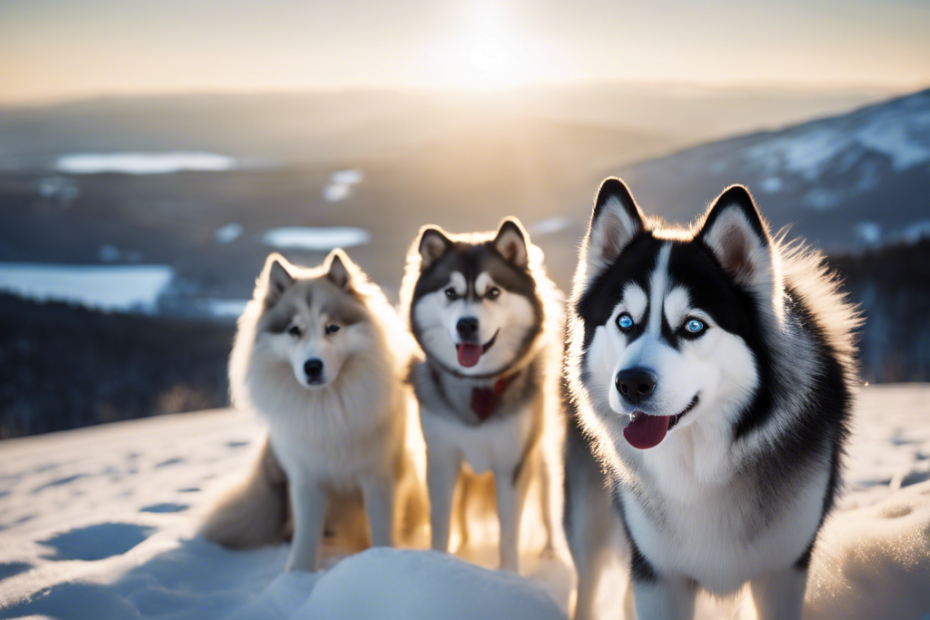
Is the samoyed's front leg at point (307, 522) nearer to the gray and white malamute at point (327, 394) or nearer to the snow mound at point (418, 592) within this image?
the gray and white malamute at point (327, 394)

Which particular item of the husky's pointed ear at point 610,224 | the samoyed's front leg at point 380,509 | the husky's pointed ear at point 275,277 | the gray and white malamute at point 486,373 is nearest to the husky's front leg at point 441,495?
the gray and white malamute at point 486,373

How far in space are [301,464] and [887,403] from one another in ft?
17.2

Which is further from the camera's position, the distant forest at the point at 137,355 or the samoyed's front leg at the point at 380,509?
the distant forest at the point at 137,355

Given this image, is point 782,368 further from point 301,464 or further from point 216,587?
point 216,587

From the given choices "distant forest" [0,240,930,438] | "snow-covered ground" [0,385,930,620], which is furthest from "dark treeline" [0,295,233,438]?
"snow-covered ground" [0,385,930,620]

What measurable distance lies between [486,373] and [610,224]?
112 centimetres

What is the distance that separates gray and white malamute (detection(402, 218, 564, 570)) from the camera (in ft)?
9.09

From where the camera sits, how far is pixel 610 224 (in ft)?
6.35

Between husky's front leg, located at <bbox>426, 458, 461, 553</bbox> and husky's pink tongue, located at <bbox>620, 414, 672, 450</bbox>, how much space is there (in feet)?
4.49

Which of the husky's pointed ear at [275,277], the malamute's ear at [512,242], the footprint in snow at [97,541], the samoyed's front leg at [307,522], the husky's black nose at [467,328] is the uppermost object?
the malamute's ear at [512,242]

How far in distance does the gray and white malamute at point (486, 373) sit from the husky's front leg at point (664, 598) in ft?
3.34

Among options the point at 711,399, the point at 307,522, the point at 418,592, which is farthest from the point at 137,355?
the point at 711,399

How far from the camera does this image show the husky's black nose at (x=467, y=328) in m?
2.65

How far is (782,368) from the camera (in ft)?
5.57
